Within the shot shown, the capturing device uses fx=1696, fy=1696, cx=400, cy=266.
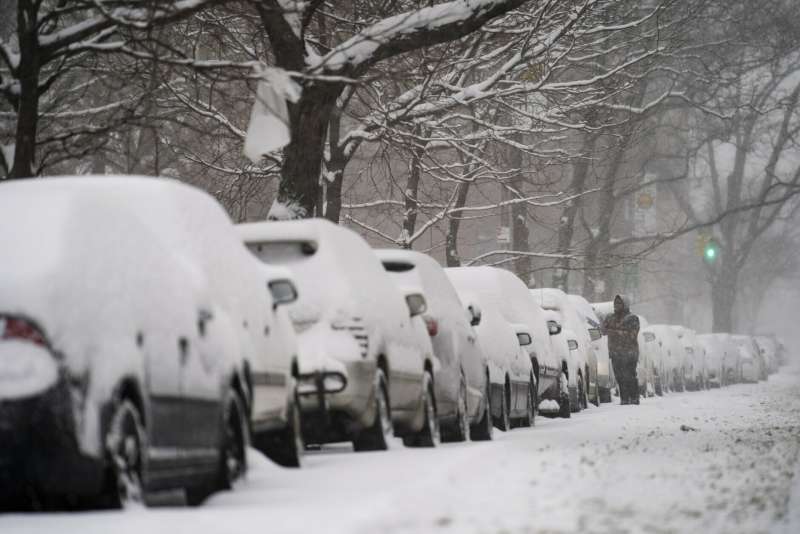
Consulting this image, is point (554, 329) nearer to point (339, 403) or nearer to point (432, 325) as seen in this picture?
point (432, 325)

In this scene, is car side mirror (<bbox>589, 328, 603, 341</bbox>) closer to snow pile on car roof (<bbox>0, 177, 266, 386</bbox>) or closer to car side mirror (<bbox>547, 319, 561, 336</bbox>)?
car side mirror (<bbox>547, 319, 561, 336</bbox>)

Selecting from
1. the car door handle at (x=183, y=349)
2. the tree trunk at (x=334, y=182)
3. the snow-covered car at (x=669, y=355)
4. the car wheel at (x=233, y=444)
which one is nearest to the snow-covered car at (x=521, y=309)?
the tree trunk at (x=334, y=182)

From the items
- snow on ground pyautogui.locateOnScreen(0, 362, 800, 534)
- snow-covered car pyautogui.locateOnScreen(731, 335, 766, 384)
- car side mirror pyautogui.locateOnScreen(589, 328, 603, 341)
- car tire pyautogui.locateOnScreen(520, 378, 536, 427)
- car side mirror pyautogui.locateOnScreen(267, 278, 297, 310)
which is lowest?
snow on ground pyautogui.locateOnScreen(0, 362, 800, 534)

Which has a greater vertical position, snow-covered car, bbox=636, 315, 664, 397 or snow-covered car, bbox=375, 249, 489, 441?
snow-covered car, bbox=636, 315, 664, 397

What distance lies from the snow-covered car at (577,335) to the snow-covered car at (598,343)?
88 cm

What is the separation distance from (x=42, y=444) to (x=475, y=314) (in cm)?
1081

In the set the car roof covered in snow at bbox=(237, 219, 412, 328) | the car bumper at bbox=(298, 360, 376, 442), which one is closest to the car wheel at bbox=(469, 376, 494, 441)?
the car roof covered in snow at bbox=(237, 219, 412, 328)

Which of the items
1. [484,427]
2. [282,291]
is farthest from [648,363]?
[282,291]

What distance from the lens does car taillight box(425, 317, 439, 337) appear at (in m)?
16.2

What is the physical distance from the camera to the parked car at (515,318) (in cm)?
1956

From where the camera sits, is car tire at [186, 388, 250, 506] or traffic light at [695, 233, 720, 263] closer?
car tire at [186, 388, 250, 506]

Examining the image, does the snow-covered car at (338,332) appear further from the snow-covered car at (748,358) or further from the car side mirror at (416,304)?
the snow-covered car at (748,358)

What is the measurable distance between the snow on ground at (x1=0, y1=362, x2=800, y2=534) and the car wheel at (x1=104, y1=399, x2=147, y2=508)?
0.42 ft

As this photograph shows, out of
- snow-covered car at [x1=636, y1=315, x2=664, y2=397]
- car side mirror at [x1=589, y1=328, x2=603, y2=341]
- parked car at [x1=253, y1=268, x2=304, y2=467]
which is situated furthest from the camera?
snow-covered car at [x1=636, y1=315, x2=664, y2=397]
